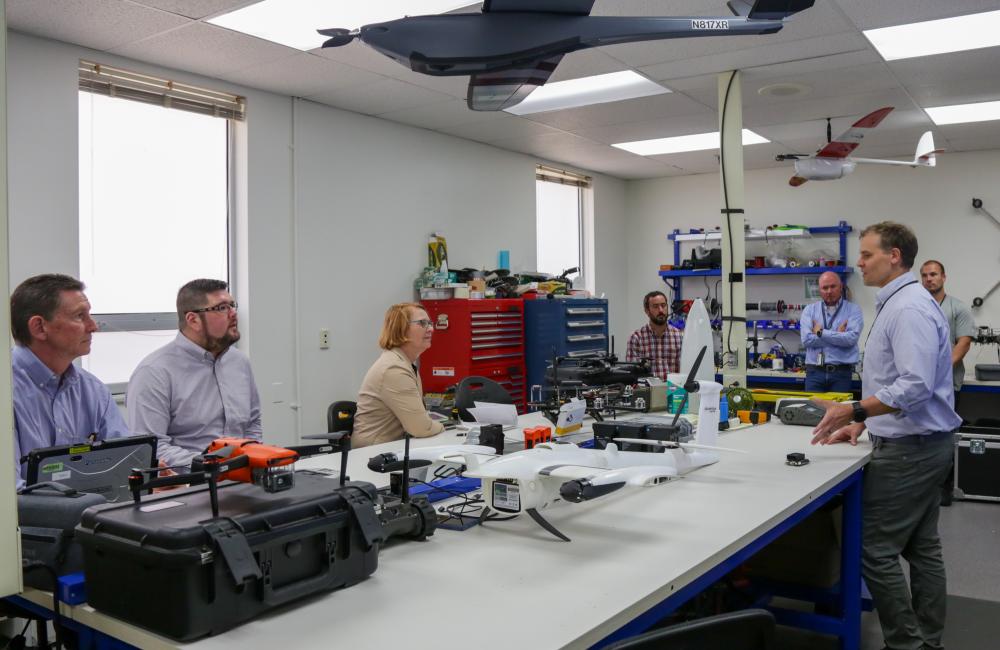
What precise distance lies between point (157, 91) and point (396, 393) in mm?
2197

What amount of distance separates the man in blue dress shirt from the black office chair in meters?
1.77

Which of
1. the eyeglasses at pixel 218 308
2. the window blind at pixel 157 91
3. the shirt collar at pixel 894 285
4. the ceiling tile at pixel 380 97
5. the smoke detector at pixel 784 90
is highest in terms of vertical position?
the smoke detector at pixel 784 90

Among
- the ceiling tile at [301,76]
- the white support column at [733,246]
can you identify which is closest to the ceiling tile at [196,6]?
the ceiling tile at [301,76]

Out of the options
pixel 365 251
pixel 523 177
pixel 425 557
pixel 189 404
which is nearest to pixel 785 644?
pixel 425 557

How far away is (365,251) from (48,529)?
12.1 feet

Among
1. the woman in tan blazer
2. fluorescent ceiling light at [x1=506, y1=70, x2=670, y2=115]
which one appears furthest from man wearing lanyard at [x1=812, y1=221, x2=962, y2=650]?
fluorescent ceiling light at [x1=506, y1=70, x2=670, y2=115]

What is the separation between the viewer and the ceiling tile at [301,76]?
3.88 metres

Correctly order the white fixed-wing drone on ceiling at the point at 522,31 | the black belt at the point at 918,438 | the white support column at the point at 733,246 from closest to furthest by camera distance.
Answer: the white fixed-wing drone on ceiling at the point at 522,31, the black belt at the point at 918,438, the white support column at the point at 733,246

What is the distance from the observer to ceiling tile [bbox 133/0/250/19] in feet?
9.98

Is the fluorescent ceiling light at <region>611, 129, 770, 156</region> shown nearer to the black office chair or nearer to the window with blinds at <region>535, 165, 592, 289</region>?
the window with blinds at <region>535, 165, 592, 289</region>

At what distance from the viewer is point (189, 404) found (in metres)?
2.71

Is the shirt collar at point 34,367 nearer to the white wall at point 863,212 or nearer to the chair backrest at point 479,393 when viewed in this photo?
the chair backrest at point 479,393

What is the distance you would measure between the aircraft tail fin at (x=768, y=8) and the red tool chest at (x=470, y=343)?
11.8 ft

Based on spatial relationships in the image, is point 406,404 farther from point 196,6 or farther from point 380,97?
point 380,97
